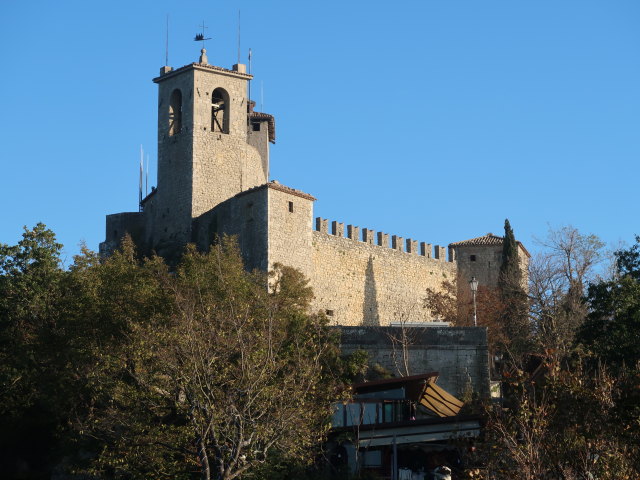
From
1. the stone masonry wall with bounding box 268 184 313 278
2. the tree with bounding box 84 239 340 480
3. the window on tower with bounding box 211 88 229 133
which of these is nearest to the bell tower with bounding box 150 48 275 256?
the window on tower with bounding box 211 88 229 133

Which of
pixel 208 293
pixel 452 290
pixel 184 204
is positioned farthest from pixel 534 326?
pixel 208 293

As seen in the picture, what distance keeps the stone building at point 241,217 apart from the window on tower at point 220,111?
42mm

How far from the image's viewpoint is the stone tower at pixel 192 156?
45781 millimetres

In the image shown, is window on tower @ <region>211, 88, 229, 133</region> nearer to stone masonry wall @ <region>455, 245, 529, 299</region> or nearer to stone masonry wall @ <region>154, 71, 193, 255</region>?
stone masonry wall @ <region>154, 71, 193, 255</region>

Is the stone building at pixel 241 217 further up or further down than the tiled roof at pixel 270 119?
further down

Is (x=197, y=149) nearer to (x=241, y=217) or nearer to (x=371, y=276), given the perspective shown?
(x=241, y=217)

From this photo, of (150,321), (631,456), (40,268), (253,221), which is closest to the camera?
(631,456)

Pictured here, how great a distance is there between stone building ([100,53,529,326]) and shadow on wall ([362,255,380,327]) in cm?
4

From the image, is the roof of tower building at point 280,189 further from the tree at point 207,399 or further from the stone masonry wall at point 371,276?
the tree at point 207,399

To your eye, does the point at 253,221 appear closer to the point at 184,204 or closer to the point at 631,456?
the point at 184,204

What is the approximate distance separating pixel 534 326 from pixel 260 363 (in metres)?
21.6

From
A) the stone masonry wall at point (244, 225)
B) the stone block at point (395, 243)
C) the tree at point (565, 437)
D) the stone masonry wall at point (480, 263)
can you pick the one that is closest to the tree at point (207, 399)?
the tree at point (565, 437)

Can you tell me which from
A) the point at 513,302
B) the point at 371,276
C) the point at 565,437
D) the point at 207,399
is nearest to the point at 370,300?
the point at 371,276

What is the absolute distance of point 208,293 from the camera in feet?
99.1
